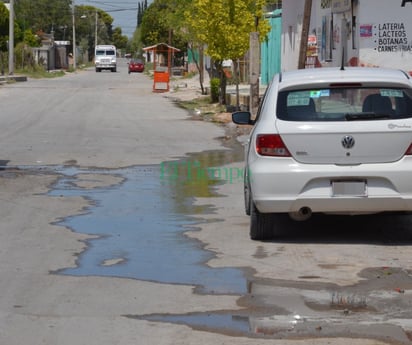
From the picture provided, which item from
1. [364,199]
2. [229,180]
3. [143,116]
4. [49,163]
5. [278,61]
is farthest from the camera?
[278,61]

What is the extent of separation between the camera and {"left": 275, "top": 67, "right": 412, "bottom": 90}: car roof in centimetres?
919

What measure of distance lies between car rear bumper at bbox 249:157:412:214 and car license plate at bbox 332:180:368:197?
0.4 inches

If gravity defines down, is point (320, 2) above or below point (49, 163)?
above

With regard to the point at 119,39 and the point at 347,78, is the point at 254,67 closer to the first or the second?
the point at 347,78

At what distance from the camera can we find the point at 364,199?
8.88 metres

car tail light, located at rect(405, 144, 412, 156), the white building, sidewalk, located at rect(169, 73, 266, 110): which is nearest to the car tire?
car tail light, located at rect(405, 144, 412, 156)

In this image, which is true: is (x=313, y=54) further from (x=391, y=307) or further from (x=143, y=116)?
(x=391, y=307)

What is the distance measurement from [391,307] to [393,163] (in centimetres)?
221

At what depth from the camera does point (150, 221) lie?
11.0 metres

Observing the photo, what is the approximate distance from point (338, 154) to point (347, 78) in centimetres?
84

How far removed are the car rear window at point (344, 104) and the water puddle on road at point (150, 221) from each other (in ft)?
5.29

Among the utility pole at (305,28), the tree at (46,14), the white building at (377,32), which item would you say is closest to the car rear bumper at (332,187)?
the utility pole at (305,28)

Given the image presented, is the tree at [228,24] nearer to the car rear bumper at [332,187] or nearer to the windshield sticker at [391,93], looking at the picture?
the windshield sticker at [391,93]

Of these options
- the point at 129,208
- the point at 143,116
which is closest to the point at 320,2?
the point at 143,116
